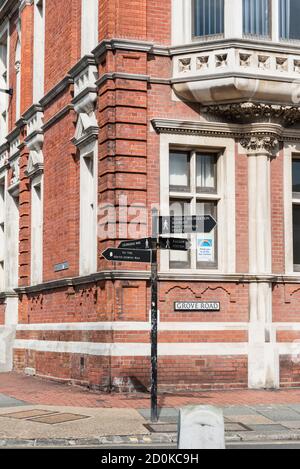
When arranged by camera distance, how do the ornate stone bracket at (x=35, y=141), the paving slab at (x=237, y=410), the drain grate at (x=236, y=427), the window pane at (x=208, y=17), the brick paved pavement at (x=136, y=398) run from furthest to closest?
the ornate stone bracket at (x=35, y=141) < the window pane at (x=208, y=17) < the brick paved pavement at (x=136, y=398) < the paving slab at (x=237, y=410) < the drain grate at (x=236, y=427)

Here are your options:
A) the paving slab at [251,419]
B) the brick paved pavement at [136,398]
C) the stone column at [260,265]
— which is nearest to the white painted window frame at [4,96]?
the brick paved pavement at [136,398]

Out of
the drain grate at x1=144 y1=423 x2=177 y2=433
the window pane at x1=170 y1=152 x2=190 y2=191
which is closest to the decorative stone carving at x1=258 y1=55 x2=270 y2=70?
the window pane at x1=170 y1=152 x2=190 y2=191

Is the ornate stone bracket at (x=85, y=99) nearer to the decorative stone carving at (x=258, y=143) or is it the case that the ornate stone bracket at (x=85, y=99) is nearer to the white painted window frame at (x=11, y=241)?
the decorative stone carving at (x=258, y=143)

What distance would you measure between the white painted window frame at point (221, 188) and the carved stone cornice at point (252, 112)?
53 cm

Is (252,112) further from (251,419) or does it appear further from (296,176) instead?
(251,419)

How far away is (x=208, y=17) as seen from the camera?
17.2m

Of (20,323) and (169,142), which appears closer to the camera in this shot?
(169,142)

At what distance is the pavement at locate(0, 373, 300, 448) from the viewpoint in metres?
10.9

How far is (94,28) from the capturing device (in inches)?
706

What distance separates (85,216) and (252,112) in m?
4.46

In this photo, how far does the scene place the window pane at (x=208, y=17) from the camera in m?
17.1

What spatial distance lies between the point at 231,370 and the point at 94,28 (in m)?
8.23

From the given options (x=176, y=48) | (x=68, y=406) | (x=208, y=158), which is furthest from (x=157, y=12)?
(x=68, y=406)
